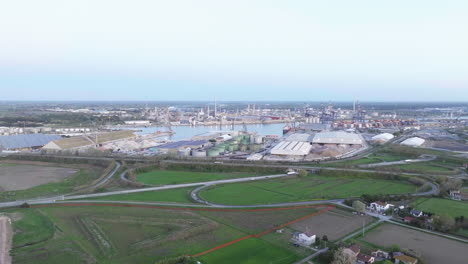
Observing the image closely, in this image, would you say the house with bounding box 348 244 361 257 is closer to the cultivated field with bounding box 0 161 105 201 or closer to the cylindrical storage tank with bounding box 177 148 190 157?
the cultivated field with bounding box 0 161 105 201

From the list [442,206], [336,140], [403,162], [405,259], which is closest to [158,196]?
[405,259]

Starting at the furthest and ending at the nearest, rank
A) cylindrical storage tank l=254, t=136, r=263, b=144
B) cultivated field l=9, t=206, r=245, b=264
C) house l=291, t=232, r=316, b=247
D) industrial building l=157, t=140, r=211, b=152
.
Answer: cylindrical storage tank l=254, t=136, r=263, b=144 < industrial building l=157, t=140, r=211, b=152 < house l=291, t=232, r=316, b=247 < cultivated field l=9, t=206, r=245, b=264

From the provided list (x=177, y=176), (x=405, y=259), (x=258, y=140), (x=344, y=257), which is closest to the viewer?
(x=344, y=257)

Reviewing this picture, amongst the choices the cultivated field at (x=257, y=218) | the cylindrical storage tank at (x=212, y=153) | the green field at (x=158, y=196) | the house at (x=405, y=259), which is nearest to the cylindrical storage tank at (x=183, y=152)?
the cylindrical storage tank at (x=212, y=153)

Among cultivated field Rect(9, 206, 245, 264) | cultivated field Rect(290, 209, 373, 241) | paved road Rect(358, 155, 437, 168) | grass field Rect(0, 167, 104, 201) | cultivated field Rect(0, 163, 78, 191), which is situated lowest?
cultivated field Rect(0, 163, 78, 191)

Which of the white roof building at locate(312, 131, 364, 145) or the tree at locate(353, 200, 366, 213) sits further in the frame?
the white roof building at locate(312, 131, 364, 145)

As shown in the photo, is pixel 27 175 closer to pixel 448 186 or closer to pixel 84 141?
pixel 84 141

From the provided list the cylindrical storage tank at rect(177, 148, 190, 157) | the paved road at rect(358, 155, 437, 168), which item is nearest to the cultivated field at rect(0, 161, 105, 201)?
the cylindrical storage tank at rect(177, 148, 190, 157)

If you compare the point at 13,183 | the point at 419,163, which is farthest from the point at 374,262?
the point at 13,183
